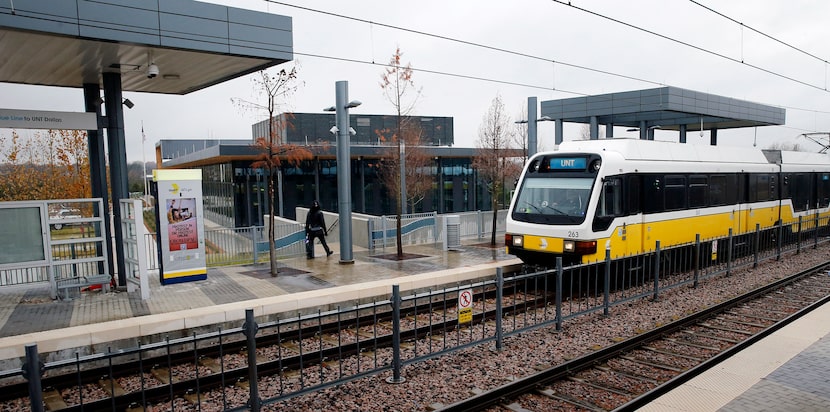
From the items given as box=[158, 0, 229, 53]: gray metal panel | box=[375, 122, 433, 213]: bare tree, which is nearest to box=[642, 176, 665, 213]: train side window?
box=[158, 0, 229, 53]: gray metal panel

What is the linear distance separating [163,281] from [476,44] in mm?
9574

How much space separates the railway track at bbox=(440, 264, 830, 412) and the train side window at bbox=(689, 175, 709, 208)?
3925 mm

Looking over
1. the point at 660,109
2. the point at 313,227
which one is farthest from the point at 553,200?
the point at 660,109

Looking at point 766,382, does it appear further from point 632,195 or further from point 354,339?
point 632,195

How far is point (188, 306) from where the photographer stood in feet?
34.5

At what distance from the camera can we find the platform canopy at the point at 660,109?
76.9ft

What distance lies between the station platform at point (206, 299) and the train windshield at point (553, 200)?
1904 millimetres

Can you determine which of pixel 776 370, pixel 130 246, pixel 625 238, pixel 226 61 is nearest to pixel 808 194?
pixel 625 238

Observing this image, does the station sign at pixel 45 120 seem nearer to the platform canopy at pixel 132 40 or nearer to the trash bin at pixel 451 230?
the platform canopy at pixel 132 40

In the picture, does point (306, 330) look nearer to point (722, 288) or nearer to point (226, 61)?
point (226, 61)

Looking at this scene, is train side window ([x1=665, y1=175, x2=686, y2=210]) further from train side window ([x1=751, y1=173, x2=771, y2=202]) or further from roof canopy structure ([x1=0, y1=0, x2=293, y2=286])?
roof canopy structure ([x1=0, y1=0, x2=293, y2=286])

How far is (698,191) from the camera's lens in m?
15.6

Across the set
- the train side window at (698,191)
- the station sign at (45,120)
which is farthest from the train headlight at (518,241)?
Result: the station sign at (45,120)

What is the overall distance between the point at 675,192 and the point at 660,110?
10.3 meters
